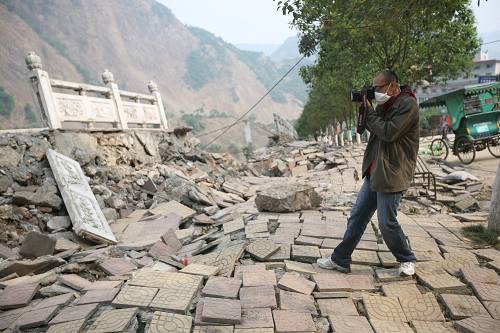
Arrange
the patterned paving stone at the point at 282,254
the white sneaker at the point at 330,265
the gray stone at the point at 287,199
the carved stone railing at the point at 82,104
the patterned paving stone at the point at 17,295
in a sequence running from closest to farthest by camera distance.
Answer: the patterned paving stone at the point at 17,295, the white sneaker at the point at 330,265, the patterned paving stone at the point at 282,254, the gray stone at the point at 287,199, the carved stone railing at the point at 82,104

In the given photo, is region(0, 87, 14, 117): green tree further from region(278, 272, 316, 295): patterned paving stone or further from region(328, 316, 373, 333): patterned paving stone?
region(328, 316, 373, 333): patterned paving stone

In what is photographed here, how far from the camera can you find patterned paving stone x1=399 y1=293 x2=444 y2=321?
254 centimetres

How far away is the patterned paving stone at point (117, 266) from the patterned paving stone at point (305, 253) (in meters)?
1.87

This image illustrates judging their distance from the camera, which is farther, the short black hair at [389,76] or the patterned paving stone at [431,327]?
the short black hair at [389,76]

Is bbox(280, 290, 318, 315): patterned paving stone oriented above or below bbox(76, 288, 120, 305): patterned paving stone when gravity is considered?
below

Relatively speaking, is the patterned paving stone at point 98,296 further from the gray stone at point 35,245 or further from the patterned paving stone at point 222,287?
the gray stone at point 35,245

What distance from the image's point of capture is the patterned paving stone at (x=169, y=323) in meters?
2.33

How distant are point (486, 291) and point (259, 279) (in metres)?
1.98

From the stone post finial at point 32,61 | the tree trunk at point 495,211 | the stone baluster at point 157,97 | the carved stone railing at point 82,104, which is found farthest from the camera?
the stone baluster at point 157,97

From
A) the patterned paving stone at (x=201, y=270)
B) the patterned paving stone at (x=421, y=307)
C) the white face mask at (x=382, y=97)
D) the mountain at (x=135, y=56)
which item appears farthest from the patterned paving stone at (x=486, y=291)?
the mountain at (x=135, y=56)

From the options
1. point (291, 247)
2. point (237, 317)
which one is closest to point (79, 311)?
point (237, 317)

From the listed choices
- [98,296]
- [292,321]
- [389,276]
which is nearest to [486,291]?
[389,276]

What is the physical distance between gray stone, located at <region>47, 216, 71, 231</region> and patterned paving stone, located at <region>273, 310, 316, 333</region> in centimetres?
457

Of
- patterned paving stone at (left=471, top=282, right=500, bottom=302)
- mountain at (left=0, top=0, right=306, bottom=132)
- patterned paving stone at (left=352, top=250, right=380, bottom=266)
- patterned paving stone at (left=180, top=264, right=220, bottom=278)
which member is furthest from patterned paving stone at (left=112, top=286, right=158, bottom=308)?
mountain at (left=0, top=0, right=306, bottom=132)
